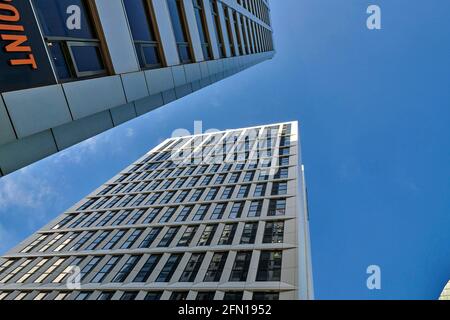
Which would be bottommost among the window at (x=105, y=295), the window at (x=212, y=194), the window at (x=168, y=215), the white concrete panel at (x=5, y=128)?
the window at (x=105, y=295)

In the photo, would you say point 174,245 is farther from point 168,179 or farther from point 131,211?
point 168,179

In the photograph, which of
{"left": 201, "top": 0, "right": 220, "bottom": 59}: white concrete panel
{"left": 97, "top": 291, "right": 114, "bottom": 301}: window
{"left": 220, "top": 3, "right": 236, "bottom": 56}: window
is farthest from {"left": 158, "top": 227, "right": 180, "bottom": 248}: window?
{"left": 201, "top": 0, "right": 220, "bottom": 59}: white concrete panel

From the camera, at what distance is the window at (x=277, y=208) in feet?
113

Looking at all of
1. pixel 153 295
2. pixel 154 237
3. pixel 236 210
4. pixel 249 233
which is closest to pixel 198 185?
pixel 236 210

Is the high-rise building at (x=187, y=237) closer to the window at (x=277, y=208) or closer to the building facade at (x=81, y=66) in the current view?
the window at (x=277, y=208)

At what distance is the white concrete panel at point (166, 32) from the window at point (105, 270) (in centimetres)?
2801

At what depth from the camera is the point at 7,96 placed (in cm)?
583

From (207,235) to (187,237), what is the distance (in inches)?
106

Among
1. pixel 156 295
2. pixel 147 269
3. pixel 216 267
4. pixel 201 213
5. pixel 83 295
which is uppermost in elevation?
pixel 201 213

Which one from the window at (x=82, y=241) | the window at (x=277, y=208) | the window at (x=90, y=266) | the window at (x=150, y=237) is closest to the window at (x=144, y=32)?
the window at (x=277, y=208)

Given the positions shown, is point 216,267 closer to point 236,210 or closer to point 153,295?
point 153,295

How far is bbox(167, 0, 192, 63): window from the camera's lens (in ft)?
43.1

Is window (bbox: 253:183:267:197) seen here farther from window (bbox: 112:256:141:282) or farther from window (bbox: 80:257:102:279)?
window (bbox: 80:257:102:279)

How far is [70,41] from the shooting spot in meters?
7.82
